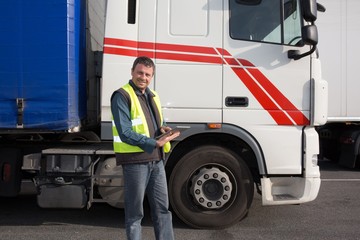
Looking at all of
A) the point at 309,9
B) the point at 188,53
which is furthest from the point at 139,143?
the point at 309,9

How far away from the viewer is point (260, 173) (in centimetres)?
476

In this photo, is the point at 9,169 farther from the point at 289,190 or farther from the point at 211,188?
the point at 289,190

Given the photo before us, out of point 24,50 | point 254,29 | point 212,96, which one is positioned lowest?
point 212,96

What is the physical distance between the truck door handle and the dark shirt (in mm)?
1347

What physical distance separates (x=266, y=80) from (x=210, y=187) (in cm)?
134

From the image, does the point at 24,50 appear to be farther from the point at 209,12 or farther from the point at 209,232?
the point at 209,232

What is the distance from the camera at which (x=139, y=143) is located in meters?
3.30

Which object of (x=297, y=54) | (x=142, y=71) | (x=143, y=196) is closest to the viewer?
(x=142, y=71)

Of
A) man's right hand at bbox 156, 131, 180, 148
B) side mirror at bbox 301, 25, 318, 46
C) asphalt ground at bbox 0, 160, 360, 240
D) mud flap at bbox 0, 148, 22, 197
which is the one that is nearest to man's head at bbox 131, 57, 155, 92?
man's right hand at bbox 156, 131, 180, 148

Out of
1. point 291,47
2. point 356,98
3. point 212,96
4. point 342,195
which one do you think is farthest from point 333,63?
point 212,96

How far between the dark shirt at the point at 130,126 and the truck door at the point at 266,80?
4.49 feet

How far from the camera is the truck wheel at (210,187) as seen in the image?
4.73 m

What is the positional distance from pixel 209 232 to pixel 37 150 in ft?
7.27

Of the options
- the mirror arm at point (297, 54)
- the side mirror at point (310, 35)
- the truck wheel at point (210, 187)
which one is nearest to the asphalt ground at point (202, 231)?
the truck wheel at point (210, 187)
